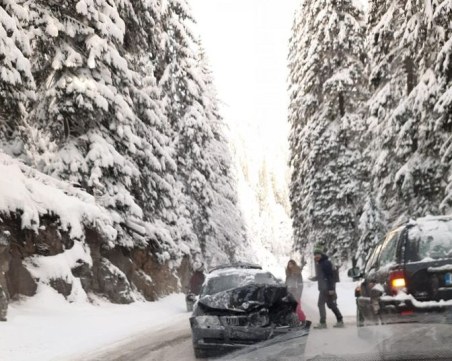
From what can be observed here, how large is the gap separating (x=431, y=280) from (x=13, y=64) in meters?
9.50

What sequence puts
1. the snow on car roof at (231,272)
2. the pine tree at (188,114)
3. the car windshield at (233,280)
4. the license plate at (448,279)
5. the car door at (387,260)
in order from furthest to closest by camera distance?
the pine tree at (188,114)
the snow on car roof at (231,272)
the car windshield at (233,280)
the car door at (387,260)
the license plate at (448,279)

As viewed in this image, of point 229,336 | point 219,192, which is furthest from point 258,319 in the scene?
point 219,192

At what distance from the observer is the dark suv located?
6.59m

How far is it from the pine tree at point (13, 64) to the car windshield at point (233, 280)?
233 inches

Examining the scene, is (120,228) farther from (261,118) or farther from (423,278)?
(261,118)

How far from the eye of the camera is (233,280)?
1059 cm

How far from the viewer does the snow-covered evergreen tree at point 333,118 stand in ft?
100

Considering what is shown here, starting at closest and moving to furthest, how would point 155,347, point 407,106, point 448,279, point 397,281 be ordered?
point 448,279
point 397,281
point 155,347
point 407,106

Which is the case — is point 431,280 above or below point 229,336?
above

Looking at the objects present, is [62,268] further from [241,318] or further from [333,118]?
[333,118]

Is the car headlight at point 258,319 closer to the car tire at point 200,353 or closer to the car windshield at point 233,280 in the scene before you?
A: the car tire at point 200,353

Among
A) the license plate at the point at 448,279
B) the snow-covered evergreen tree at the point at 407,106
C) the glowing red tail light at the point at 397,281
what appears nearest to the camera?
the license plate at the point at 448,279

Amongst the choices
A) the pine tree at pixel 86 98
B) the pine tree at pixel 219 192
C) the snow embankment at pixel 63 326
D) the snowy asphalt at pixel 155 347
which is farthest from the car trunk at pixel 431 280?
the pine tree at pixel 219 192

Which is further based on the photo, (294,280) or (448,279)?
(294,280)
